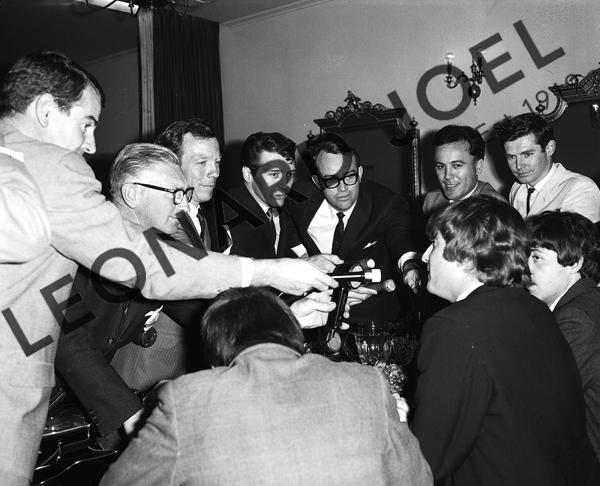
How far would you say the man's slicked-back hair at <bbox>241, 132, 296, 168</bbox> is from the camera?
328cm

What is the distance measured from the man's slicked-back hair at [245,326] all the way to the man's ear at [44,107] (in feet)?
2.33

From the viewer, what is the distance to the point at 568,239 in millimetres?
2166

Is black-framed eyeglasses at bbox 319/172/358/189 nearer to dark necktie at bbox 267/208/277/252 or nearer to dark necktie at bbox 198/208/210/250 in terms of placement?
dark necktie at bbox 267/208/277/252

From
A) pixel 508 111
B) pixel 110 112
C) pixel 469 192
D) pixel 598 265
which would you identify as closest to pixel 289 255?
pixel 469 192

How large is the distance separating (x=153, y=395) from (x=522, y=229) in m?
1.12

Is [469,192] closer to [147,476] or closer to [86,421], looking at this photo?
[86,421]

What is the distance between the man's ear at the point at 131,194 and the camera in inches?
84.2

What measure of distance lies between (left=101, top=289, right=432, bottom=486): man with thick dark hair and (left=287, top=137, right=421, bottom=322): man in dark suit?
79.5 inches

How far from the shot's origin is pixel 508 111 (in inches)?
198

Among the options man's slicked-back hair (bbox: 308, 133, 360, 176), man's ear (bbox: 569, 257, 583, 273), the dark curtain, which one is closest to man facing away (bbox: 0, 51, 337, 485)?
man's ear (bbox: 569, 257, 583, 273)

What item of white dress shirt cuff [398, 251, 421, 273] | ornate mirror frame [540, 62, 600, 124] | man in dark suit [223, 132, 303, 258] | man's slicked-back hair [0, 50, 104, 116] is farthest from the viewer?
ornate mirror frame [540, 62, 600, 124]

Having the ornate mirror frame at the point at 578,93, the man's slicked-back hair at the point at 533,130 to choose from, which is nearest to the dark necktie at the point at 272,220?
the man's slicked-back hair at the point at 533,130

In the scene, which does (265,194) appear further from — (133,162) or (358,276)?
(358,276)

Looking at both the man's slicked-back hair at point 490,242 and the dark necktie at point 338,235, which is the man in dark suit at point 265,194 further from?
the man's slicked-back hair at point 490,242
